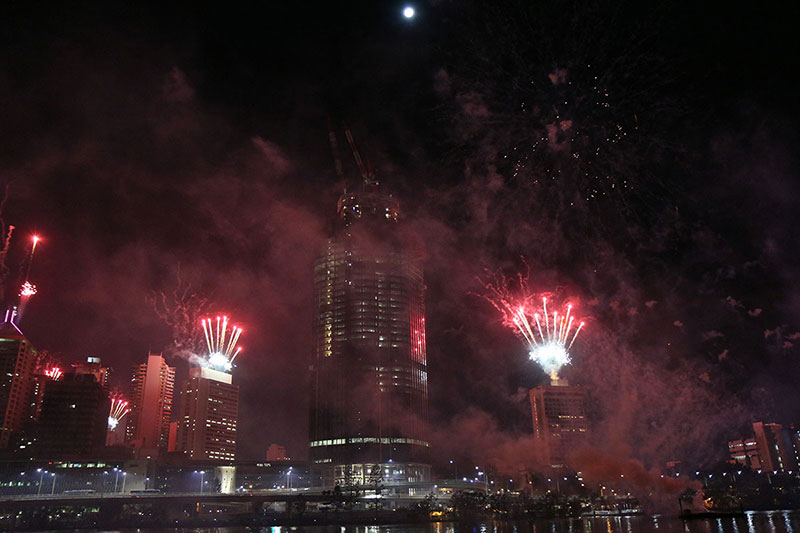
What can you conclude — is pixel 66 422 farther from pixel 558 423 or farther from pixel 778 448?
pixel 778 448

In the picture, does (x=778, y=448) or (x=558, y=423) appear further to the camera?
(x=778, y=448)

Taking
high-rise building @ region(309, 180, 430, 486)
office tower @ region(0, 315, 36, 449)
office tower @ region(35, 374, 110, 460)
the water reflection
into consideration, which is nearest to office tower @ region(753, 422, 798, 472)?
the water reflection

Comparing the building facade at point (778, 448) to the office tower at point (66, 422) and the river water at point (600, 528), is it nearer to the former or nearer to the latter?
the river water at point (600, 528)

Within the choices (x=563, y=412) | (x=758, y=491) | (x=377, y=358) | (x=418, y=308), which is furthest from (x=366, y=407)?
(x=758, y=491)

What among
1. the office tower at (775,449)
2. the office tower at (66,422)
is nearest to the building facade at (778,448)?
the office tower at (775,449)

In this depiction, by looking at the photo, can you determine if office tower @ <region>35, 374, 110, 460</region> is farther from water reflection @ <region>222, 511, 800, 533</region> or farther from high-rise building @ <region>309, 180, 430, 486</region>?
water reflection @ <region>222, 511, 800, 533</region>

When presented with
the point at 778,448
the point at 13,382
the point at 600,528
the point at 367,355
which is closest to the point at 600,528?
the point at 600,528
